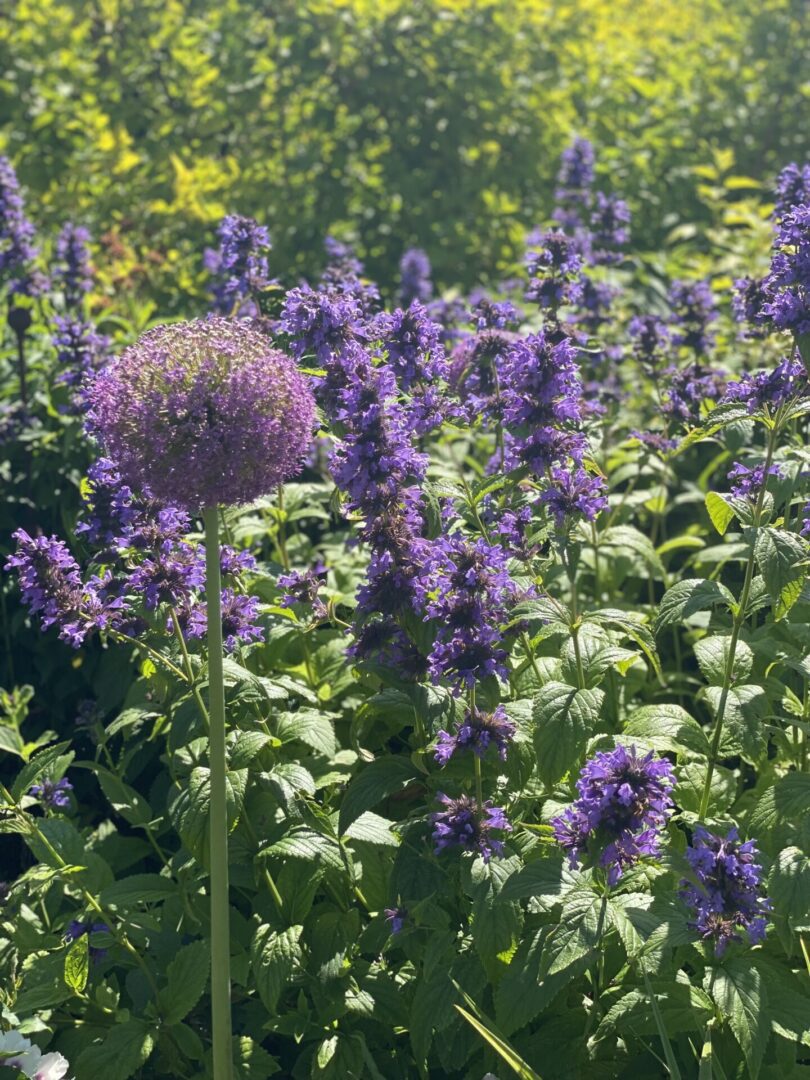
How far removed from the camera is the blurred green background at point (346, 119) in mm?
8539

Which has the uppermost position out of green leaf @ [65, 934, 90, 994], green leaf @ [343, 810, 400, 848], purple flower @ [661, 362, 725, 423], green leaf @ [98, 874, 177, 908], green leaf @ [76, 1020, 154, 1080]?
purple flower @ [661, 362, 725, 423]

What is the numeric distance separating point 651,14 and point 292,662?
972cm

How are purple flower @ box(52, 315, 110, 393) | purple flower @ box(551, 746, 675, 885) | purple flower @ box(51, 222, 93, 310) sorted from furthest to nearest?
purple flower @ box(51, 222, 93, 310) < purple flower @ box(52, 315, 110, 393) < purple flower @ box(551, 746, 675, 885)

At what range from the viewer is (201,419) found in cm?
248

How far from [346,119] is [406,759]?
7046mm

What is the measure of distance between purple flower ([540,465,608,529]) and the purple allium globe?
85cm

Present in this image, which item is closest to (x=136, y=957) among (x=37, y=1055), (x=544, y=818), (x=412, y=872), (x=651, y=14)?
(x=37, y=1055)

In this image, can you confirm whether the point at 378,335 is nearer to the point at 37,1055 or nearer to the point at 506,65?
the point at 37,1055

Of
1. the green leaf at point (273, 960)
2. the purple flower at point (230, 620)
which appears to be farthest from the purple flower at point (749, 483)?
the green leaf at point (273, 960)

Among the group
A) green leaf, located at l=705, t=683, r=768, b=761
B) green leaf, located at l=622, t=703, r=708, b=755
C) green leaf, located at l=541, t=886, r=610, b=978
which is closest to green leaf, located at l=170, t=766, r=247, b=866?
green leaf, located at l=541, t=886, r=610, b=978

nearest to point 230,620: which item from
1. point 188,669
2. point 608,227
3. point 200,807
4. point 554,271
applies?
point 188,669

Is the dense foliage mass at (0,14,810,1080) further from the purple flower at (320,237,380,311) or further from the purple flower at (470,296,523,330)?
the purple flower at (320,237,380,311)

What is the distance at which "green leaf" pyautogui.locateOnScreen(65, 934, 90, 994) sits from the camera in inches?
122

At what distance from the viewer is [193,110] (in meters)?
9.12
